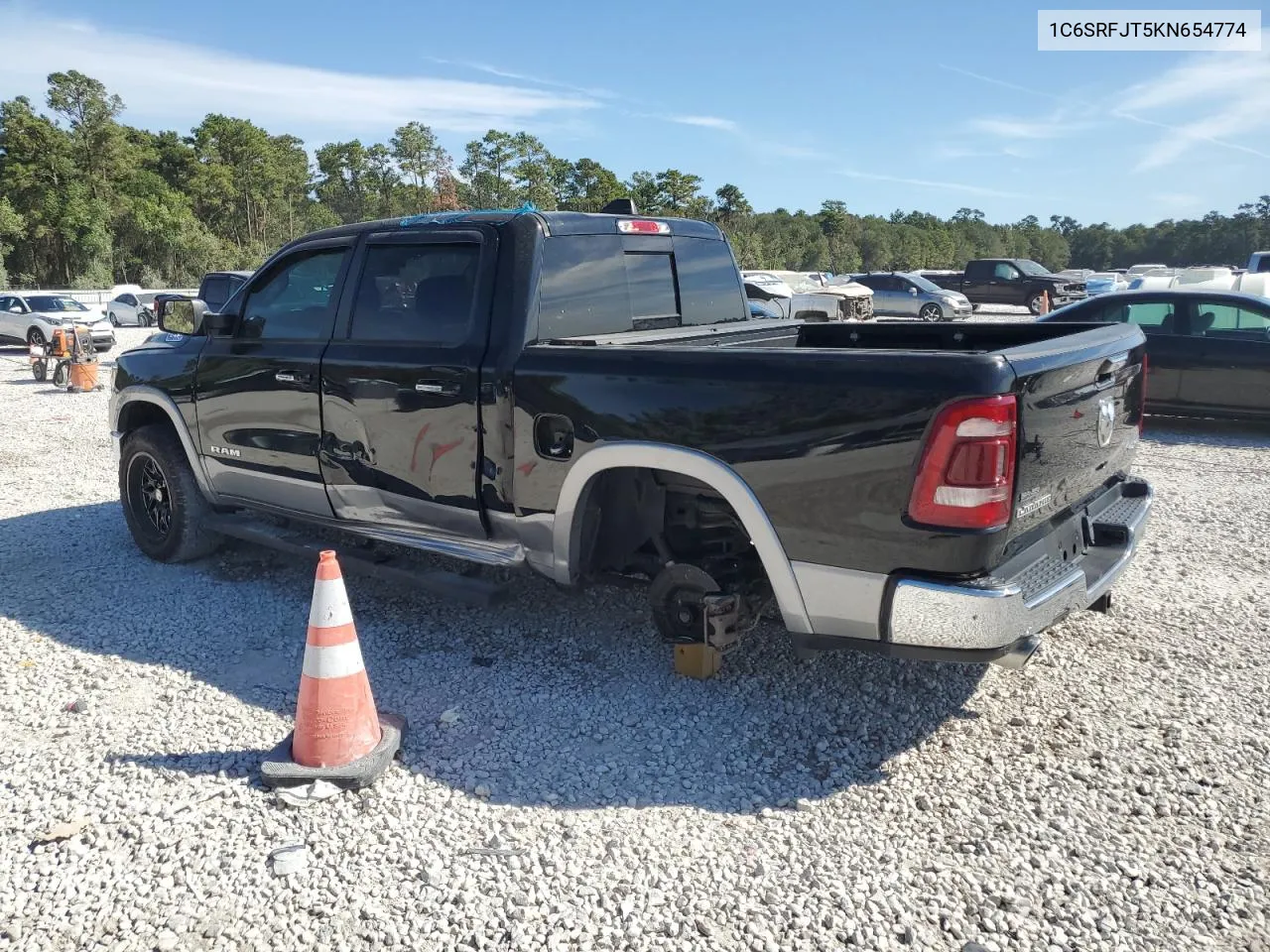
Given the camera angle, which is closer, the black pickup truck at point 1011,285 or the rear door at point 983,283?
the black pickup truck at point 1011,285

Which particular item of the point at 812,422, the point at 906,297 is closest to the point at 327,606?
the point at 812,422

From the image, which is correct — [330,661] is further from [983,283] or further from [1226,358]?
[983,283]

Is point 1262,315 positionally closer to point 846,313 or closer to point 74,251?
point 846,313

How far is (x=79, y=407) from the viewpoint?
1322 cm

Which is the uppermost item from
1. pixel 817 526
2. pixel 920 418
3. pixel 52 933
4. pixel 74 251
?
pixel 74 251

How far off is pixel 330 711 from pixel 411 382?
1507 millimetres

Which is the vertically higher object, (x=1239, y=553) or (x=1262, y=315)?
(x=1262, y=315)

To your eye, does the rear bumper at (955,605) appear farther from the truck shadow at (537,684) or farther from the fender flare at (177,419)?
the fender flare at (177,419)

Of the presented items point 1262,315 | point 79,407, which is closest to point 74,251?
point 79,407

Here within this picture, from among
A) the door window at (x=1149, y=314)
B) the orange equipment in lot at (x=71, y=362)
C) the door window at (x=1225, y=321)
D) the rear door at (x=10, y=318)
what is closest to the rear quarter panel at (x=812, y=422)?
the door window at (x=1149, y=314)

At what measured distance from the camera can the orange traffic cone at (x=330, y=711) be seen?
329 centimetres

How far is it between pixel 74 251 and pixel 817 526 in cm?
5962

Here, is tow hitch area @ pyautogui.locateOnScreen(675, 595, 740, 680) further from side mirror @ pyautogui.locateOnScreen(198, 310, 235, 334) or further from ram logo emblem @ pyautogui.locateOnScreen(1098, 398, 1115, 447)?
side mirror @ pyautogui.locateOnScreen(198, 310, 235, 334)

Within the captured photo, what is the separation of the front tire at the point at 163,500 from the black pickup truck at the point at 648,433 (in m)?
0.02
